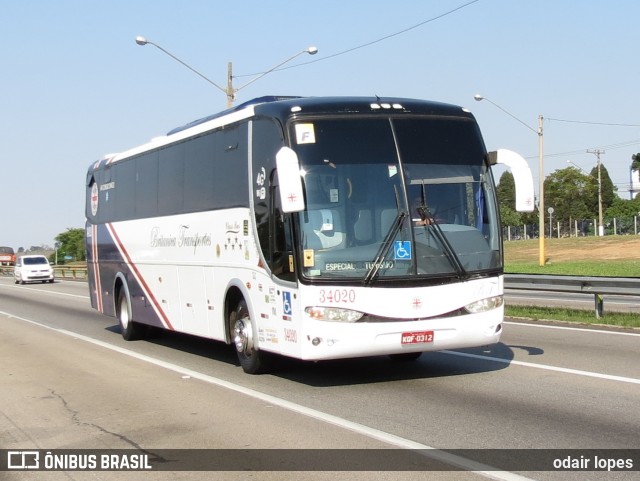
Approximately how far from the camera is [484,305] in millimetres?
10562

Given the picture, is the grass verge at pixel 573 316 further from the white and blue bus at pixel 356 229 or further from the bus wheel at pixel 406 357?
the white and blue bus at pixel 356 229

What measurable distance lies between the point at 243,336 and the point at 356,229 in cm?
262

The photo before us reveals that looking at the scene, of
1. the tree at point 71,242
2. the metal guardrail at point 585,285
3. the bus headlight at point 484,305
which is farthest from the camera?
the tree at point 71,242

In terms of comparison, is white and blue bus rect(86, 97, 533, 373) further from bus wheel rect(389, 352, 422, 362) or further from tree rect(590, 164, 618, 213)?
tree rect(590, 164, 618, 213)

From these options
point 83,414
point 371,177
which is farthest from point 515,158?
point 83,414

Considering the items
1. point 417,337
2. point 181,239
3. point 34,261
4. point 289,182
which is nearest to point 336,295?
point 417,337

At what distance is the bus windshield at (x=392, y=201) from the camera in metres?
9.97

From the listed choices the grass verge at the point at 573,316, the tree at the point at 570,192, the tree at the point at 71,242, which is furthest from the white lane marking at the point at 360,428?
the tree at the point at 71,242

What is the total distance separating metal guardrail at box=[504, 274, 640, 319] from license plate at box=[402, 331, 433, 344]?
311 inches

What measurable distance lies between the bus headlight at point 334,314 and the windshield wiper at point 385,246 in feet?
1.17

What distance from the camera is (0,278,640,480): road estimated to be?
7629 millimetres

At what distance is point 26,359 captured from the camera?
14719 mm

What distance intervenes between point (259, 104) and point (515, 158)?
3.20 meters

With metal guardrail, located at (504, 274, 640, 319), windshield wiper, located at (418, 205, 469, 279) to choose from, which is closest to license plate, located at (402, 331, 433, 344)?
windshield wiper, located at (418, 205, 469, 279)
